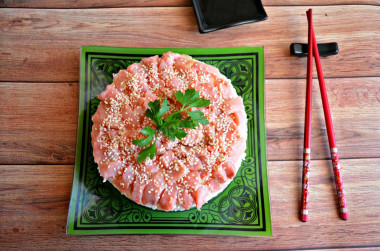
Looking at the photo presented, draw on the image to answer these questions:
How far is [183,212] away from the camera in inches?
86.2

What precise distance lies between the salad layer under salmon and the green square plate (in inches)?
7.1

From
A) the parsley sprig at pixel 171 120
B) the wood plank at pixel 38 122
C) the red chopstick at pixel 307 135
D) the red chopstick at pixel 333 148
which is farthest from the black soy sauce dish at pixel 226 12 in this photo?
the wood plank at pixel 38 122

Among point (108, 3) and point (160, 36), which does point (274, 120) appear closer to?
point (160, 36)

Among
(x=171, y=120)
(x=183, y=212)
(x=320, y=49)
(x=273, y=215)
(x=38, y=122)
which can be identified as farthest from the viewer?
(x=320, y=49)

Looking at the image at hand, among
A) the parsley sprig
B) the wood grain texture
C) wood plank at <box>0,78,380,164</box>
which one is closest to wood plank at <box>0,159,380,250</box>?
wood plank at <box>0,78,380,164</box>

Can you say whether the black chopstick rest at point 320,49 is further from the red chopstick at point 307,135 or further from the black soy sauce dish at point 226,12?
the black soy sauce dish at point 226,12

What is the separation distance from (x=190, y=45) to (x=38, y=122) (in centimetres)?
148

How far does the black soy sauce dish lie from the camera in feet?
8.36

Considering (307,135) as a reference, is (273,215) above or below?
below

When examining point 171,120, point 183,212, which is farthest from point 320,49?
point 183,212

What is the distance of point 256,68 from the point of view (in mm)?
2451

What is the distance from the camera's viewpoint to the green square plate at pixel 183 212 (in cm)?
217

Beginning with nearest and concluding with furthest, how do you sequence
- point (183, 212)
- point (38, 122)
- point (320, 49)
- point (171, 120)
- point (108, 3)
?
point (171, 120)
point (183, 212)
point (38, 122)
point (320, 49)
point (108, 3)

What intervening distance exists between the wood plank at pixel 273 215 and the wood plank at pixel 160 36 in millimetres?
862
